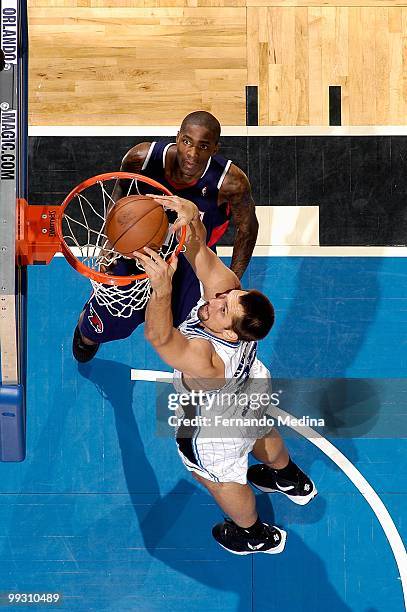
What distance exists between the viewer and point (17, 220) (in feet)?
12.0

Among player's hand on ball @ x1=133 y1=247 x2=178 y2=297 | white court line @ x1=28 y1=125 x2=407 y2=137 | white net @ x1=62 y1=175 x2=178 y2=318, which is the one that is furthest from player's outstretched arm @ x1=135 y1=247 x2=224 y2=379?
white court line @ x1=28 y1=125 x2=407 y2=137

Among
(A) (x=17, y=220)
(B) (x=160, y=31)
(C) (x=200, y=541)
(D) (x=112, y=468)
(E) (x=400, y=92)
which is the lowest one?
(C) (x=200, y=541)

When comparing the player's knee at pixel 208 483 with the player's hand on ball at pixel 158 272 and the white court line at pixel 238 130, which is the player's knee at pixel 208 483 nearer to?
the player's hand on ball at pixel 158 272

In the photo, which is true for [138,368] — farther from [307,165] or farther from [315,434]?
[307,165]

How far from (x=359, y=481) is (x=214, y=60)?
2.86 metres

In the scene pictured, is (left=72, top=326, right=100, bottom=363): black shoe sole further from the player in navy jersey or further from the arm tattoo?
the arm tattoo

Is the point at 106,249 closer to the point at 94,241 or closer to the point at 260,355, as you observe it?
the point at 94,241

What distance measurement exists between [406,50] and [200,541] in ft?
11.3

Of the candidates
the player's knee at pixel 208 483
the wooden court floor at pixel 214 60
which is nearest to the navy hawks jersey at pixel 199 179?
the wooden court floor at pixel 214 60

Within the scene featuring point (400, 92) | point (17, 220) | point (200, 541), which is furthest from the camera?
point (400, 92)

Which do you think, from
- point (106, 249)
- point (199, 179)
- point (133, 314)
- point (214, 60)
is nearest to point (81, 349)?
point (133, 314)

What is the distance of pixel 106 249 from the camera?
3.97 meters

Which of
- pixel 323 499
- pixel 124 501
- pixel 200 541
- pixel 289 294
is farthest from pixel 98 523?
pixel 289 294

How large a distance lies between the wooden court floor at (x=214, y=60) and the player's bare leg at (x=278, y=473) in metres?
2.08
